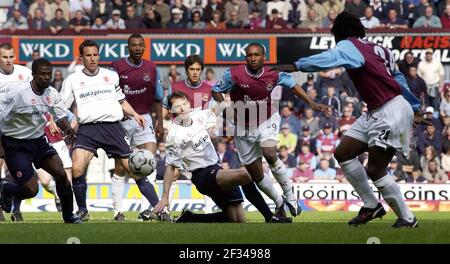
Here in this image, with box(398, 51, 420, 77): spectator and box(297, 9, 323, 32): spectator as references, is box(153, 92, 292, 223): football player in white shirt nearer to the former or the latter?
box(398, 51, 420, 77): spectator

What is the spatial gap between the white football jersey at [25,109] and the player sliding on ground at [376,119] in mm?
4054

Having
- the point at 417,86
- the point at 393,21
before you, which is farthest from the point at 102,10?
the point at 417,86

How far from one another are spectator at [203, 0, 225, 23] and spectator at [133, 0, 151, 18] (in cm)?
163

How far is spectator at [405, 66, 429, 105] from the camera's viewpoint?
2844 centimetres

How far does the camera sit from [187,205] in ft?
79.4

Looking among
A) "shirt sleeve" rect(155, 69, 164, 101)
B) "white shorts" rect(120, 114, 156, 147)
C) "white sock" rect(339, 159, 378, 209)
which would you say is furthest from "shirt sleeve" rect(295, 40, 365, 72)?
"white shorts" rect(120, 114, 156, 147)

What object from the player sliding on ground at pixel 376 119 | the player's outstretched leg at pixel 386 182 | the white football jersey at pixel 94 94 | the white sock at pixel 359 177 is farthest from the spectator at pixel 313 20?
the player's outstretched leg at pixel 386 182

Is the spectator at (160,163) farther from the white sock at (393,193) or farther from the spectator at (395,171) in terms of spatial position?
the white sock at (393,193)

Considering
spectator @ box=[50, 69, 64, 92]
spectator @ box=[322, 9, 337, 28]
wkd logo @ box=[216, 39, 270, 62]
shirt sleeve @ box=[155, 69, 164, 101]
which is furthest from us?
spectator @ box=[322, 9, 337, 28]
